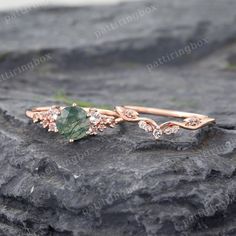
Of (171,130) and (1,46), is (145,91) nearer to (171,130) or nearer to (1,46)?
(171,130)

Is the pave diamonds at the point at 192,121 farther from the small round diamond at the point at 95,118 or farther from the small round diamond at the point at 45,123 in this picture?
the small round diamond at the point at 45,123

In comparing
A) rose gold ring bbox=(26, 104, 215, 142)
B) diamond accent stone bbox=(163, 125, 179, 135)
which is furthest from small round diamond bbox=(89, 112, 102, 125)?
diamond accent stone bbox=(163, 125, 179, 135)

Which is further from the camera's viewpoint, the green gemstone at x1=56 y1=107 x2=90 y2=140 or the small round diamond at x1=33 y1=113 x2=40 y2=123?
the small round diamond at x1=33 y1=113 x2=40 y2=123

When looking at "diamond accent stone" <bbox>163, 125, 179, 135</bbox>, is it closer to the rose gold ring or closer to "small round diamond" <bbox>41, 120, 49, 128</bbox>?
the rose gold ring

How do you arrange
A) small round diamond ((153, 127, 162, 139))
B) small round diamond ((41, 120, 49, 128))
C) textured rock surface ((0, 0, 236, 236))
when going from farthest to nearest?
1. small round diamond ((41, 120, 49, 128))
2. small round diamond ((153, 127, 162, 139))
3. textured rock surface ((0, 0, 236, 236))

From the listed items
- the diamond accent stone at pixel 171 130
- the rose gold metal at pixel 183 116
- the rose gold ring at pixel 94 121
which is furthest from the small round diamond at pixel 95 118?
the diamond accent stone at pixel 171 130

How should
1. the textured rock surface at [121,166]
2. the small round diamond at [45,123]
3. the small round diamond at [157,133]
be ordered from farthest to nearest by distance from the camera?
the small round diamond at [45,123] → the small round diamond at [157,133] → the textured rock surface at [121,166]

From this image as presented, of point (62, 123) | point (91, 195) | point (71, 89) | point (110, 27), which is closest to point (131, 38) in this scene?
point (110, 27)

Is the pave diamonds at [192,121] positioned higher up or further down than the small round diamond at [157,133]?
higher up
